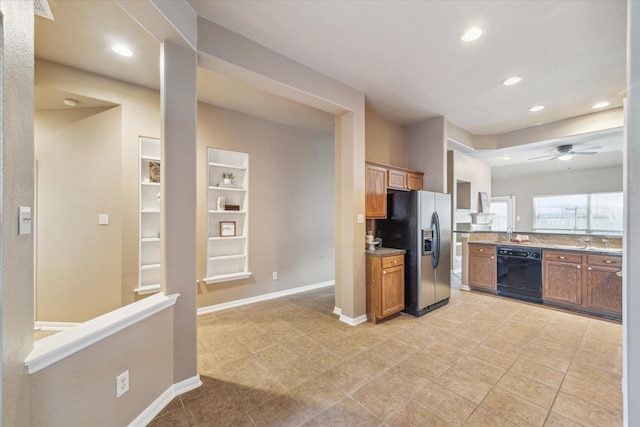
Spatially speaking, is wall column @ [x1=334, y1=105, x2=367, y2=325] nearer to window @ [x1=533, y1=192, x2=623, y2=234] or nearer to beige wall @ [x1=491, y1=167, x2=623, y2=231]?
beige wall @ [x1=491, y1=167, x2=623, y2=231]

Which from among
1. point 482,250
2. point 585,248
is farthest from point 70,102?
point 585,248

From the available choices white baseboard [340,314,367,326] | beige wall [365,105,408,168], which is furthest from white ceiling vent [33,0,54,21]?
white baseboard [340,314,367,326]

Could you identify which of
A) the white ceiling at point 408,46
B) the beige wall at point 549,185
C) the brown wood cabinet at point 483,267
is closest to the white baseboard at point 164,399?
the white ceiling at point 408,46

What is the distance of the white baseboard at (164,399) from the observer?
165 cm

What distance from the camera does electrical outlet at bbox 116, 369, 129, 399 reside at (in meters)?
1.51

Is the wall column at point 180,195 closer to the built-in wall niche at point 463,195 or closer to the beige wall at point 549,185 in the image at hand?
the built-in wall niche at point 463,195

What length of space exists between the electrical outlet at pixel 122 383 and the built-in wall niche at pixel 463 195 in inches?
254

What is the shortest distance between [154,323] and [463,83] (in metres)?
4.10

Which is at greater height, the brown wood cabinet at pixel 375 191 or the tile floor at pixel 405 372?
the brown wood cabinet at pixel 375 191

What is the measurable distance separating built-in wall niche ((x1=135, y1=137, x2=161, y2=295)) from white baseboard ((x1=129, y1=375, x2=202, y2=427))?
5.25 ft

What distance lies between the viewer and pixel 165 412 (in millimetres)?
1763

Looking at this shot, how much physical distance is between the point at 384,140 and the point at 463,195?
3.18 meters

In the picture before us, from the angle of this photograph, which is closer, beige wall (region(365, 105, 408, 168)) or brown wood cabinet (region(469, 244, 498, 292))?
beige wall (region(365, 105, 408, 168))

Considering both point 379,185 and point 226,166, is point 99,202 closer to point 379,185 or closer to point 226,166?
point 226,166
